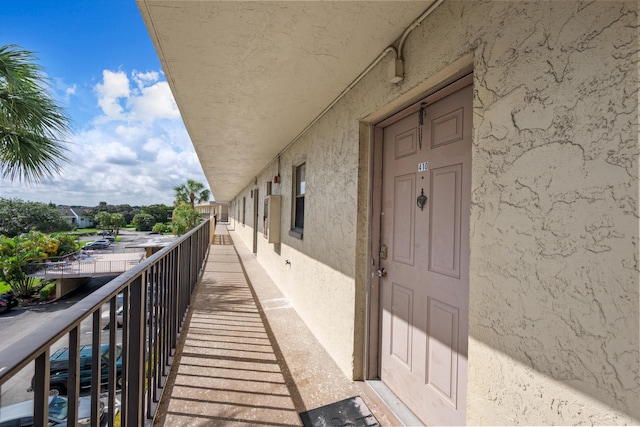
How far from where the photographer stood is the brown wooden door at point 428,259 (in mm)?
1637

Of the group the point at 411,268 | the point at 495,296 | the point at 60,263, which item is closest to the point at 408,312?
the point at 411,268

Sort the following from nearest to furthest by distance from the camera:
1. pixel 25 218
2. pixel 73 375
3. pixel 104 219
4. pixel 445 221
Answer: pixel 73 375, pixel 445 221, pixel 25 218, pixel 104 219

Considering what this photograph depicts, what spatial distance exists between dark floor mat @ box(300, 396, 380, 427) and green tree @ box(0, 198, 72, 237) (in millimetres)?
39956

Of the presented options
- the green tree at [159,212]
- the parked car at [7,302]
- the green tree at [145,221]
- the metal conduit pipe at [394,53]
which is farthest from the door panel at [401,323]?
the green tree at [145,221]

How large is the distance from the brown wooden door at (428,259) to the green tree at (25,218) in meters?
40.3

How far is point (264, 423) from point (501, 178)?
2.04 meters

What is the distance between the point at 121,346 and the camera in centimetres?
160

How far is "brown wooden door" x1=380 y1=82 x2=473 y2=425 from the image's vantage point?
164 cm

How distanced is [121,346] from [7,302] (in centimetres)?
2131

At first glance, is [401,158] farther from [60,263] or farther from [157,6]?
[60,263]

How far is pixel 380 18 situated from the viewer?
1.64m

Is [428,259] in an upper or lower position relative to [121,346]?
upper

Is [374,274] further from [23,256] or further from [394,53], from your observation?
[23,256]

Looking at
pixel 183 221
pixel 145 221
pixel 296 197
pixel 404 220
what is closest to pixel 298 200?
pixel 296 197
